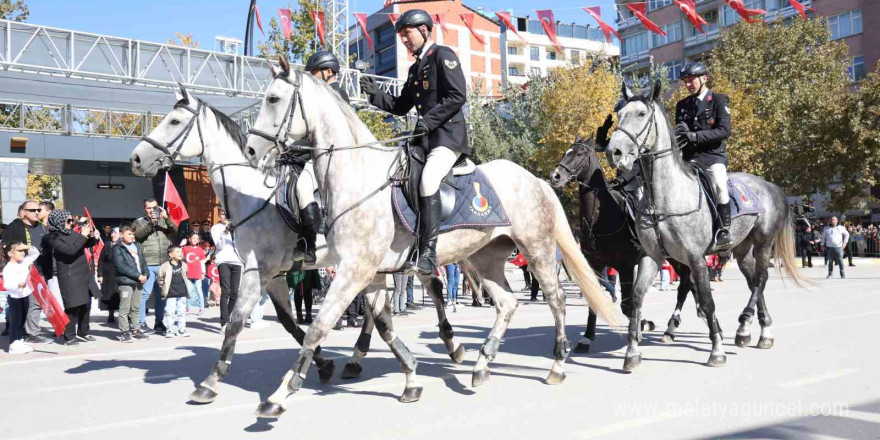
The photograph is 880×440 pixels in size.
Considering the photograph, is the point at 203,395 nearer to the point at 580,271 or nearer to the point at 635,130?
the point at 580,271

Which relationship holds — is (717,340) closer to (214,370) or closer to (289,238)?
(289,238)

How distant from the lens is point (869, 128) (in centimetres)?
3438

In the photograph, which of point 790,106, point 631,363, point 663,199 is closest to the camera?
point 631,363

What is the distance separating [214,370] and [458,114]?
125 inches

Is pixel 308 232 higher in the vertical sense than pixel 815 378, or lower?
higher

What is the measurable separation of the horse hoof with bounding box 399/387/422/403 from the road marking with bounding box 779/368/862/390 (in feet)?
10.4

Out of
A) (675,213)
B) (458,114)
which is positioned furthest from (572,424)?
(675,213)

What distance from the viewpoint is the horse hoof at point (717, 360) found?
746 cm

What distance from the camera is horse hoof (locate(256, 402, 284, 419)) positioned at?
5238 millimetres

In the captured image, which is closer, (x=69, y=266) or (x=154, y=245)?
(x=69, y=266)

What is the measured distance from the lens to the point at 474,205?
6.75m

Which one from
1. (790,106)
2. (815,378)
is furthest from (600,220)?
(790,106)

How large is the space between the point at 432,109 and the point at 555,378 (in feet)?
9.07

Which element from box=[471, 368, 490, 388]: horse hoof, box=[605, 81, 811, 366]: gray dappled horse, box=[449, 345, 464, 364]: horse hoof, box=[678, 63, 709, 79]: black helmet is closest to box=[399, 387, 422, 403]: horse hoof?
box=[471, 368, 490, 388]: horse hoof
